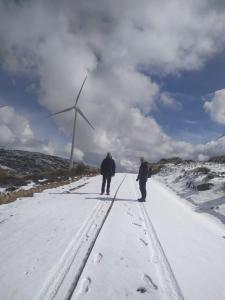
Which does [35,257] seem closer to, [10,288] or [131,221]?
[10,288]

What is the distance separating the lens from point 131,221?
25.3 ft

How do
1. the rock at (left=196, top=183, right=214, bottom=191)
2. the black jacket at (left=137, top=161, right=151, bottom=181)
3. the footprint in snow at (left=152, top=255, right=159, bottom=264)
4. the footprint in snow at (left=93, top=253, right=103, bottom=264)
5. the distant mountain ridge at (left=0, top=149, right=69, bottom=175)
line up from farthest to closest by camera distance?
1. the distant mountain ridge at (left=0, top=149, right=69, bottom=175)
2. the rock at (left=196, top=183, right=214, bottom=191)
3. the black jacket at (left=137, top=161, right=151, bottom=181)
4. the footprint in snow at (left=152, top=255, right=159, bottom=264)
5. the footprint in snow at (left=93, top=253, right=103, bottom=264)

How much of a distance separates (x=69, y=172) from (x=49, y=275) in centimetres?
2994

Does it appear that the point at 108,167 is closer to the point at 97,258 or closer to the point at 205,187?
the point at 205,187

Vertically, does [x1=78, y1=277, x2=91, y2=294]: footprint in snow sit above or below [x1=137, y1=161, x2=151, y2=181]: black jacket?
below

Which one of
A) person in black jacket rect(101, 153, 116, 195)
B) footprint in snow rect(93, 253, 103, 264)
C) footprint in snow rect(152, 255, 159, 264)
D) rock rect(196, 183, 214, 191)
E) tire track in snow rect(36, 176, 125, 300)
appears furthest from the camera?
rock rect(196, 183, 214, 191)

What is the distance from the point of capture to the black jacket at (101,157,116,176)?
14491 mm

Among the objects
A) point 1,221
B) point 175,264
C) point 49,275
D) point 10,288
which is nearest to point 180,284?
point 175,264

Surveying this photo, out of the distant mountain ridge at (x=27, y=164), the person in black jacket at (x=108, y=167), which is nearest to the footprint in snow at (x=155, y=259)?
the person in black jacket at (x=108, y=167)

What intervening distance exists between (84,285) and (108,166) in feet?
35.8


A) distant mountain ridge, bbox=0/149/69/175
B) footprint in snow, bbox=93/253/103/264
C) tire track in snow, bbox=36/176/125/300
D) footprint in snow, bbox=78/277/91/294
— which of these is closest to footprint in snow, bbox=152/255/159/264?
footprint in snow, bbox=93/253/103/264

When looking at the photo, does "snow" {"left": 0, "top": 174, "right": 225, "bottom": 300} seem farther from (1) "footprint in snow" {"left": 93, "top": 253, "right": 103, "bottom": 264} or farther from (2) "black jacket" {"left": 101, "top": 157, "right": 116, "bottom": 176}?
(2) "black jacket" {"left": 101, "top": 157, "right": 116, "bottom": 176}

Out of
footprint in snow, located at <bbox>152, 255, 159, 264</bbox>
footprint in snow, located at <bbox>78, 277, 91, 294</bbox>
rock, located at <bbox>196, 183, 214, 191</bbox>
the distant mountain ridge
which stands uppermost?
the distant mountain ridge

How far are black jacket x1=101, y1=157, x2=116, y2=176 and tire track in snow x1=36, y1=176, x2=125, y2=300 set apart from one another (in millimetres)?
7425
